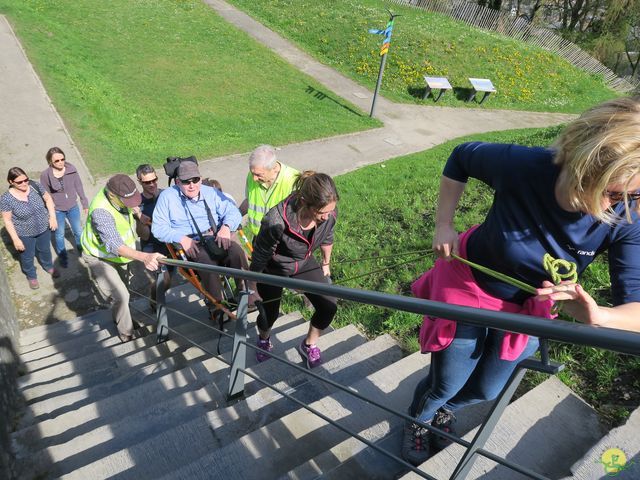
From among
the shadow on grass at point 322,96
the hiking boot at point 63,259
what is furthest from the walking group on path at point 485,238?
the shadow on grass at point 322,96

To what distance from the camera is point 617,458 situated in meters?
2.19

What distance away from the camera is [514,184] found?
1.83 metres

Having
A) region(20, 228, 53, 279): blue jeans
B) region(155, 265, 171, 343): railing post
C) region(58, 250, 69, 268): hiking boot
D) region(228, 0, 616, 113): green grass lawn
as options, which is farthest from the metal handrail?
region(228, 0, 616, 113): green grass lawn

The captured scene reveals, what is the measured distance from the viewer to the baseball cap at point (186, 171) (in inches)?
154

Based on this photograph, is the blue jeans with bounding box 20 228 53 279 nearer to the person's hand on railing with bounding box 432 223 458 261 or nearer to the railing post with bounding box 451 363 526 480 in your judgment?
the person's hand on railing with bounding box 432 223 458 261

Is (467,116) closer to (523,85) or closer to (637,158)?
(523,85)

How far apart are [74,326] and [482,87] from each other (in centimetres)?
1512

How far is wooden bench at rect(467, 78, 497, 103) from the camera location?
1580 cm

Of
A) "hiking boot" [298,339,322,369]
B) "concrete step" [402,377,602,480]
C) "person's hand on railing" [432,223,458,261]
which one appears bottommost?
"hiking boot" [298,339,322,369]

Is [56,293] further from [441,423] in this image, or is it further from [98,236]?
[441,423]

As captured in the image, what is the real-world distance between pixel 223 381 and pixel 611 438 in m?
2.43

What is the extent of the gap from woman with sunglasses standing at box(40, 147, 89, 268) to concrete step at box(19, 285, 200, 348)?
1260 millimetres

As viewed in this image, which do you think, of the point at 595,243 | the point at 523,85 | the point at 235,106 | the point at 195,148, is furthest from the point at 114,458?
the point at 523,85

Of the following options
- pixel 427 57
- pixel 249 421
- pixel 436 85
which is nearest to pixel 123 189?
pixel 249 421
